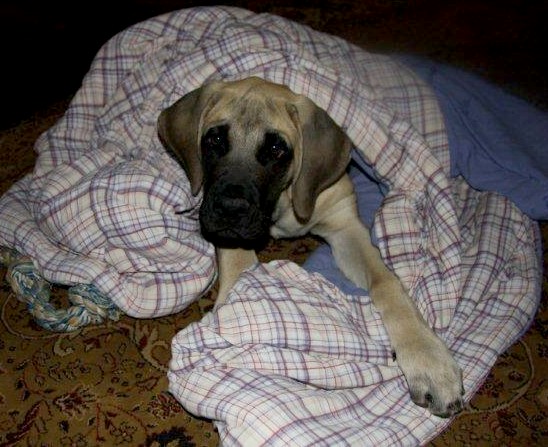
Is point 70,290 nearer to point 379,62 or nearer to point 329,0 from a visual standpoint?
point 379,62

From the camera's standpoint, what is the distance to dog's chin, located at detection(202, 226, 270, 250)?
221 cm

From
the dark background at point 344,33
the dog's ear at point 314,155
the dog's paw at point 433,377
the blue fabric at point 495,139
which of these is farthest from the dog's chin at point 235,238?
the dark background at point 344,33

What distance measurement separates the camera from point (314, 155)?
233cm

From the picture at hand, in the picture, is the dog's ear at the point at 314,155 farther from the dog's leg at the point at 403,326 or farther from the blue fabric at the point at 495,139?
the blue fabric at the point at 495,139

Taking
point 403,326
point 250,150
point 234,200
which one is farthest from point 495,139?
point 234,200

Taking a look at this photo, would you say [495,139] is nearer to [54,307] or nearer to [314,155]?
[314,155]

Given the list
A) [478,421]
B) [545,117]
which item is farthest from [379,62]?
[478,421]

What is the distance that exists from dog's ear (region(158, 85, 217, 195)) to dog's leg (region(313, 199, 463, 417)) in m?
0.61

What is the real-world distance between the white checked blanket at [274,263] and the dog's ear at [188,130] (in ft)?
0.55

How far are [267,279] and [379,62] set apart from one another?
144cm

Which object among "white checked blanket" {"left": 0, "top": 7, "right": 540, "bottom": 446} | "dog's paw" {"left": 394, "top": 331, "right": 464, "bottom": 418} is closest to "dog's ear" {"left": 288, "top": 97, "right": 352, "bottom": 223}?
"white checked blanket" {"left": 0, "top": 7, "right": 540, "bottom": 446}

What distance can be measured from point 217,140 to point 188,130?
0.16 metres

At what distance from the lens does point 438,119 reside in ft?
9.83

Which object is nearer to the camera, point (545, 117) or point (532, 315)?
point (532, 315)
